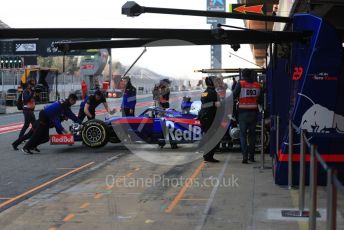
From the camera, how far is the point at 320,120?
8109mm

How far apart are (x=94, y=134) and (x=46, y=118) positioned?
3.92 ft

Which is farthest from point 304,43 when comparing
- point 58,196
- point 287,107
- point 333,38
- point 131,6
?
point 58,196

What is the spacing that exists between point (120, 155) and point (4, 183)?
3.82 meters

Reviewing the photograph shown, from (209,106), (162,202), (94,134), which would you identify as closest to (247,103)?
(209,106)

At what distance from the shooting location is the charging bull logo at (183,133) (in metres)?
12.7

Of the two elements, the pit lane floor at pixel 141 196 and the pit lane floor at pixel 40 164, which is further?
the pit lane floor at pixel 40 164

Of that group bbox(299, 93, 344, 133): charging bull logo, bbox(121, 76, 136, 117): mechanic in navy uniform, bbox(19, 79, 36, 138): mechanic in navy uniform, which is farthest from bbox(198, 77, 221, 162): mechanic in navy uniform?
bbox(121, 76, 136, 117): mechanic in navy uniform

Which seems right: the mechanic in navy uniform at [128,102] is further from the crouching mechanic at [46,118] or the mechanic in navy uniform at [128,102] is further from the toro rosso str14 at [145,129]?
the crouching mechanic at [46,118]

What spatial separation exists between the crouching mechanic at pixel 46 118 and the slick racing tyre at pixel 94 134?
58cm

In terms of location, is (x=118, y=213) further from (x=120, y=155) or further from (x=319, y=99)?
(x=120, y=155)

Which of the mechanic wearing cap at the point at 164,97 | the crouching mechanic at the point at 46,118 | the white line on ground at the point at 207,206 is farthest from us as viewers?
the mechanic wearing cap at the point at 164,97

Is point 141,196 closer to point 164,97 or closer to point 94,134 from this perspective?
point 94,134

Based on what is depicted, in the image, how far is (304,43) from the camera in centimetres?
797

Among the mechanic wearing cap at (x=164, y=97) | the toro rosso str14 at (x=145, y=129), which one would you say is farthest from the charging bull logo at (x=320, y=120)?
the mechanic wearing cap at (x=164, y=97)
